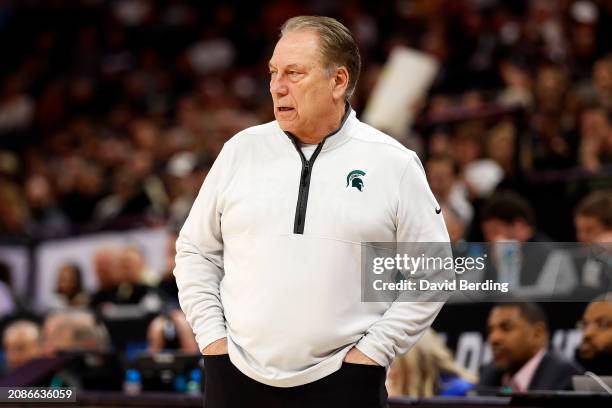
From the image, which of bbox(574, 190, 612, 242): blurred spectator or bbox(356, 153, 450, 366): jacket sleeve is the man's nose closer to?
bbox(356, 153, 450, 366): jacket sleeve

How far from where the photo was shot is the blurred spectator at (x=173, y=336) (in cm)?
696

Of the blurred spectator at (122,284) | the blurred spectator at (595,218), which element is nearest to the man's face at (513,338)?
the blurred spectator at (595,218)

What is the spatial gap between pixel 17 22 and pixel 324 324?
14835mm

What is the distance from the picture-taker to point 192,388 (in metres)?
5.76

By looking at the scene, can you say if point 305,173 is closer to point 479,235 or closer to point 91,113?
point 479,235

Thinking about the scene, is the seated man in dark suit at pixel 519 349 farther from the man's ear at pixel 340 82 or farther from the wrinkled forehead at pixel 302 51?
the wrinkled forehead at pixel 302 51

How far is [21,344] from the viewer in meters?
7.49

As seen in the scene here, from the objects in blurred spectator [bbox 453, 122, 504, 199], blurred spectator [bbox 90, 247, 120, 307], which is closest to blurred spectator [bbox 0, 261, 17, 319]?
blurred spectator [bbox 90, 247, 120, 307]

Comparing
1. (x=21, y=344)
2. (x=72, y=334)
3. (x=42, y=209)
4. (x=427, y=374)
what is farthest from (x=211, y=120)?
(x=427, y=374)

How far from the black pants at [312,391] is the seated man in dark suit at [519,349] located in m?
2.08

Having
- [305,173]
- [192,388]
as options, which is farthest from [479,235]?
[305,173]

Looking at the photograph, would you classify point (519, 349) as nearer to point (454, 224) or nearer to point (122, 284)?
point (454, 224)

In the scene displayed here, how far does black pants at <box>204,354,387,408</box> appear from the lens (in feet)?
11.2

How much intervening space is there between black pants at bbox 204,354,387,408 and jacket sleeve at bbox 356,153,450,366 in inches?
2.6
